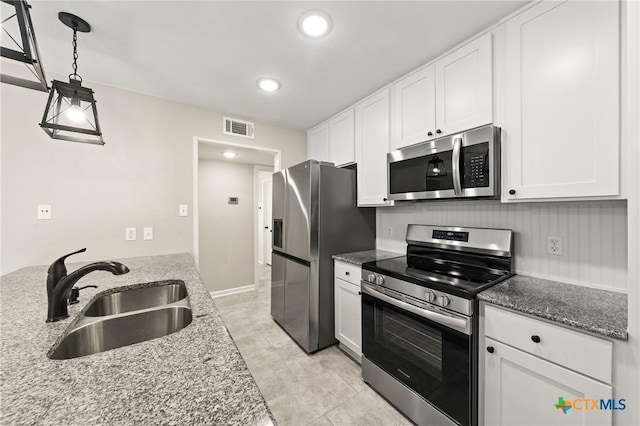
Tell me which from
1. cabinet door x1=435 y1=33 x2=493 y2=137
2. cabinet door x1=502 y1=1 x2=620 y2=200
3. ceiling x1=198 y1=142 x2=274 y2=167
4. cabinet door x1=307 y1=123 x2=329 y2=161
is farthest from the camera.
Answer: cabinet door x1=307 y1=123 x2=329 y2=161

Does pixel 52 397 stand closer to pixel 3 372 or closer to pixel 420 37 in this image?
pixel 3 372

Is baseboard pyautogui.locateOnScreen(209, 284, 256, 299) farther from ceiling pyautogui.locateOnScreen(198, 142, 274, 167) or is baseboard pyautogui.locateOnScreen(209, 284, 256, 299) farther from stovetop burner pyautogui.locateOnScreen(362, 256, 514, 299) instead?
stovetop burner pyautogui.locateOnScreen(362, 256, 514, 299)

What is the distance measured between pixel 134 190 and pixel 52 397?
7.22 ft

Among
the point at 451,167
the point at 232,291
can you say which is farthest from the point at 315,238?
the point at 232,291

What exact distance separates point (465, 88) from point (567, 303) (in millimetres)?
1363

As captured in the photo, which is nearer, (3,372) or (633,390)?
(3,372)

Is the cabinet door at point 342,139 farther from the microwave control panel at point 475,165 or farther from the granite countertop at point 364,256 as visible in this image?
the microwave control panel at point 475,165

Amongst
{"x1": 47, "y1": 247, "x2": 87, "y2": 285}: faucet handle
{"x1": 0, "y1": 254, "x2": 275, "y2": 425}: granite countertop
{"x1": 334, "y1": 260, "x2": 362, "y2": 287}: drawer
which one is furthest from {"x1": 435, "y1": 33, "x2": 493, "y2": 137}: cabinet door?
{"x1": 47, "y1": 247, "x2": 87, "y2": 285}: faucet handle

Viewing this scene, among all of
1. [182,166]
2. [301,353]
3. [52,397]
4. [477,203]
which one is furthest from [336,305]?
[182,166]

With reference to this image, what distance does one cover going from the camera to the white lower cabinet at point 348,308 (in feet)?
6.62

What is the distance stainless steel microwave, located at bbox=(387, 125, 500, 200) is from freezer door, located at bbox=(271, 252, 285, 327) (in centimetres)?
149

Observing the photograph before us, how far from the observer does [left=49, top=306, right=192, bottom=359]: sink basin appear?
0.89 meters

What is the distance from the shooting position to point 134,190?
90.3 inches

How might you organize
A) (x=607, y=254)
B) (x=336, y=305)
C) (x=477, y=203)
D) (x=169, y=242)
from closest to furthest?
(x=607, y=254) < (x=477, y=203) < (x=336, y=305) < (x=169, y=242)
